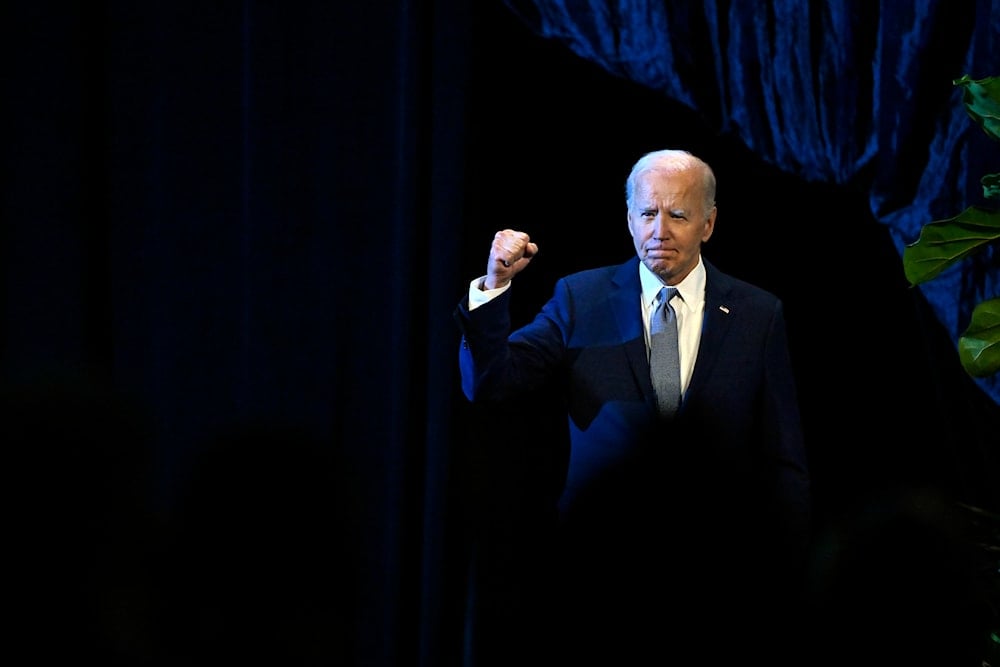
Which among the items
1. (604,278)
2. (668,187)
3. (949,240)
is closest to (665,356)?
(604,278)

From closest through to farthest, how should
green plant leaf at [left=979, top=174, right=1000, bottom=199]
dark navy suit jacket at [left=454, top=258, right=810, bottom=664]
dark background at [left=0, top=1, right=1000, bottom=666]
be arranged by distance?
1. dark navy suit jacket at [left=454, top=258, right=810, bottom=664]
2. green plant leaf at [left=979, top=174, right=1000, bottom=199]
3. dark background at [left=0, top=1, right=1000, bottom=666]

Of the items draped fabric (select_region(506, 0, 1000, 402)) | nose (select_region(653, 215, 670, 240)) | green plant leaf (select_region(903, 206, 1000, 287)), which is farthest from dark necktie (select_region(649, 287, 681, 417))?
draped fabric (select_region(506, 0, 1000, 402))

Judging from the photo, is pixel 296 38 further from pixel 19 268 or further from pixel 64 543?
pixel 64 543

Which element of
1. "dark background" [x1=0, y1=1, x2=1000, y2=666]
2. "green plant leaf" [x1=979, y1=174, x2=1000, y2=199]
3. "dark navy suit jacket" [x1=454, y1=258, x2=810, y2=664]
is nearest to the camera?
"dark navy suit jacket" [x1=454, y1=258, x2=810, y2=664]

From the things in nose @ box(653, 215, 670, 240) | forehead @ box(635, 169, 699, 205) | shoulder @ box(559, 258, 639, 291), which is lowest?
shoulder @ box(559, 258, 639, 291)

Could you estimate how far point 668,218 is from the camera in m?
2.28

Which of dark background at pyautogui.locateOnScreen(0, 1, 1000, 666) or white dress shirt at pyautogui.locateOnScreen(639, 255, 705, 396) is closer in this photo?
white dress shirt at pyautogui.locateOnScreen(639, 255, 705, 396)

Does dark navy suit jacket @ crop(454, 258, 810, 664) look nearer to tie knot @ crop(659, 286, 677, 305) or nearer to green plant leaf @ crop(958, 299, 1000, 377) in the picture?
tie knot @ crop(659, 286, 677, 305)

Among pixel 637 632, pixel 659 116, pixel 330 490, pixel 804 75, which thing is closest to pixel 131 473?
pixel 330 490

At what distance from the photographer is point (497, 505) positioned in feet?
9.17

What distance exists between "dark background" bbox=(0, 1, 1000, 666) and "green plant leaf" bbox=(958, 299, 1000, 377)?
1.39ft

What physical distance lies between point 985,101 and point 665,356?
823 millimetres

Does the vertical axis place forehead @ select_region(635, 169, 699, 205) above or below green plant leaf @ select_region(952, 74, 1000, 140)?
below

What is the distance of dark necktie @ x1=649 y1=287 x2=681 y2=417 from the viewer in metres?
Answer: 2.29
